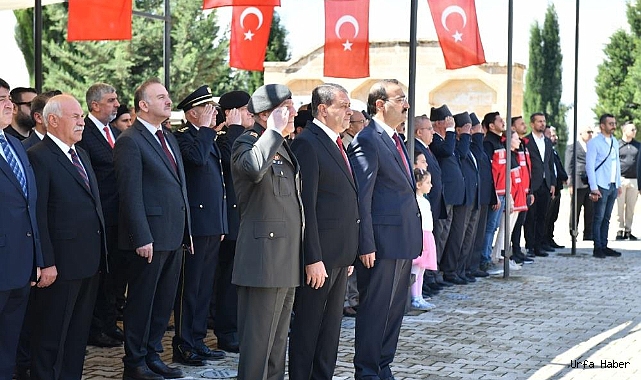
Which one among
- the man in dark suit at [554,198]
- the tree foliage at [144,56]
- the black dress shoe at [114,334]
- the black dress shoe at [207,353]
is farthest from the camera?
the tree foliage at [144,56]

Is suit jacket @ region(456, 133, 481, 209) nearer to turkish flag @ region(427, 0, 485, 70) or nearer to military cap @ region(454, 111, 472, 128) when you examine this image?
military cap @ region(454, 111, 472, 128)

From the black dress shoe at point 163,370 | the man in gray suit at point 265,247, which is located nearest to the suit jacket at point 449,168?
the black dress shoe at point 163,370

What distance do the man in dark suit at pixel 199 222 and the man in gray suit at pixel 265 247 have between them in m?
1.68

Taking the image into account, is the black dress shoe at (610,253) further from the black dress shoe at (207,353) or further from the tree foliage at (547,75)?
the tree foliage at (547,75)

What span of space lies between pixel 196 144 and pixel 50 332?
1.84m

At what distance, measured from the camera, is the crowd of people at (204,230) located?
542 centimetres

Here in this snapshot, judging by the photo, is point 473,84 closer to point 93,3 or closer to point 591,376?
point 93,3

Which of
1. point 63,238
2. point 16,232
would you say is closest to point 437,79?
point 63,238

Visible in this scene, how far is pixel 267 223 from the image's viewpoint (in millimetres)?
5387

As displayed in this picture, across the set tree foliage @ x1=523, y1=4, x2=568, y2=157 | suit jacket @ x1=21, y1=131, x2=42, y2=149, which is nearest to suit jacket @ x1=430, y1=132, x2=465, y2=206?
suit jacket @ x1=21, y1=131, x2=42, y2=149

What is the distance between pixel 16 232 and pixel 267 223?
1355 millimetres

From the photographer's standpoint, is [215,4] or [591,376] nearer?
[591,376]

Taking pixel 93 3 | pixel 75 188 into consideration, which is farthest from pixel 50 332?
pixel 93 3

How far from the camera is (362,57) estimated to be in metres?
11.2
